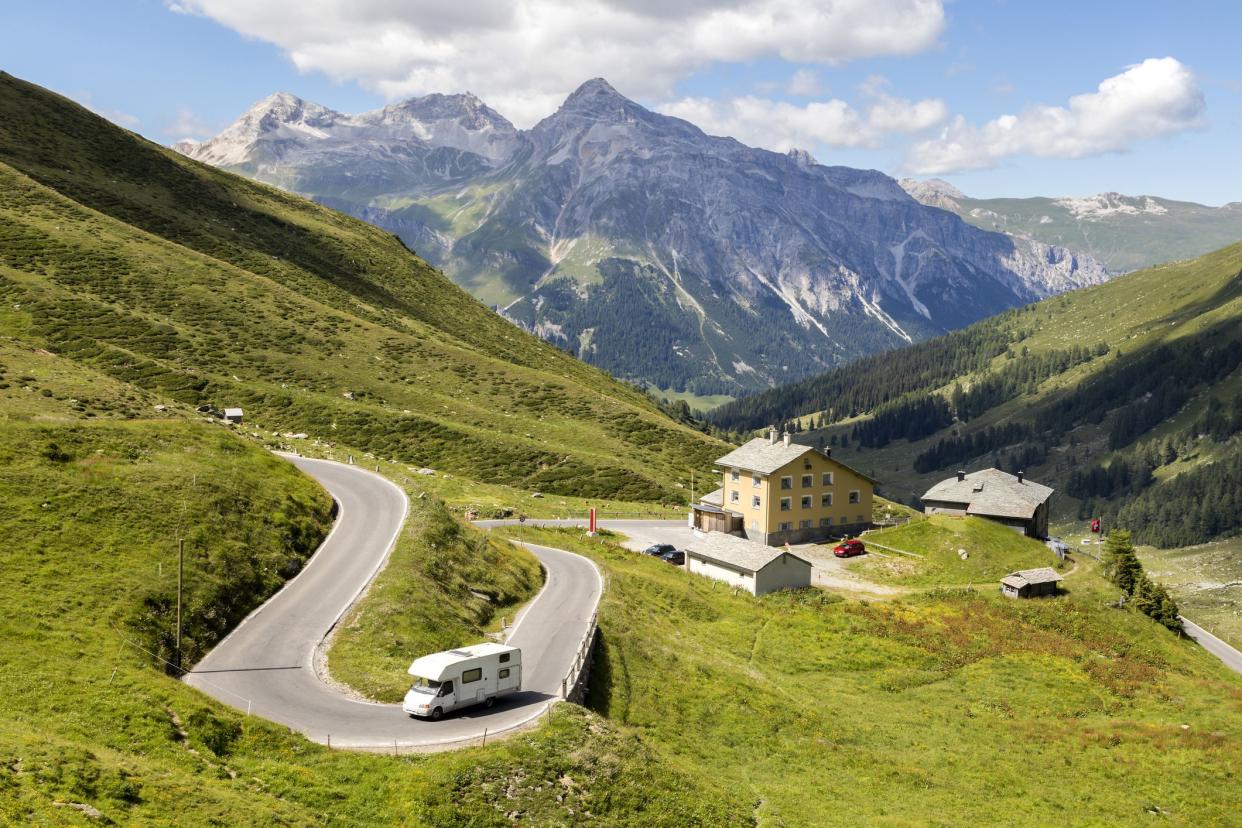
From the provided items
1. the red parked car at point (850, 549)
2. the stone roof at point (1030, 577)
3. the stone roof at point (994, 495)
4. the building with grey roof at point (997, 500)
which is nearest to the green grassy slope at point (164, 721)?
the stone roof at point (1030, 577)

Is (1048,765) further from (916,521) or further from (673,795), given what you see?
(916,521)

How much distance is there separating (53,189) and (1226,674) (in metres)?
175

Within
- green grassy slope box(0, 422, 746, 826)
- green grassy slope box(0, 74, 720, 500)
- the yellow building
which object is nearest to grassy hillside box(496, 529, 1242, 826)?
green grassy slope box(0, 422, 746, 826)

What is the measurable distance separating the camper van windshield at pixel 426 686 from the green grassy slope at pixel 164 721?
3.67m

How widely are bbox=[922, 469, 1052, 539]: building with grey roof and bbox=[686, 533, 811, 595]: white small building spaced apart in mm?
41684

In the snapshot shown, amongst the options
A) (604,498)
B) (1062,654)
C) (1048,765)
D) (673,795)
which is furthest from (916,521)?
(673,795)

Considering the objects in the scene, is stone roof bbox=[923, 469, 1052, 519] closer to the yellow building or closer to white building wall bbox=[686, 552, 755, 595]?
the yellow building

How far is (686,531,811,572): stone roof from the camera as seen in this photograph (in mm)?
70000

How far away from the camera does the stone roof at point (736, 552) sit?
70.0 metres

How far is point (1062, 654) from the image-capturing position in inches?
2479

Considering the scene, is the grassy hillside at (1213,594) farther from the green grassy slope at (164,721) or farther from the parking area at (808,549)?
the green grassy slope at (164,721)

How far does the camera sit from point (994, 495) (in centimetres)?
10450

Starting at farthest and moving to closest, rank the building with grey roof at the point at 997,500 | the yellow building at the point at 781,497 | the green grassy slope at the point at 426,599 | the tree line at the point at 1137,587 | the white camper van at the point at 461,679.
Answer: the building with grey roof at the point at 997,500
the yellow building at the point at 781,497
the tree line at the point at 1137,587
the green grassy slope at the point at 426,599
the white camper van at the point at 461,679

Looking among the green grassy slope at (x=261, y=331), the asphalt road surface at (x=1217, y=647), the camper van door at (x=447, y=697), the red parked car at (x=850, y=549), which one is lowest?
the asphalt road surface at (x=1217, y=647)
